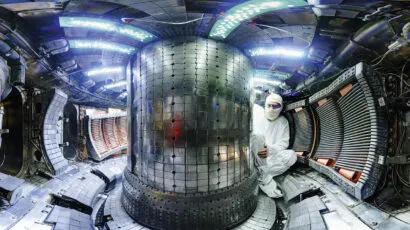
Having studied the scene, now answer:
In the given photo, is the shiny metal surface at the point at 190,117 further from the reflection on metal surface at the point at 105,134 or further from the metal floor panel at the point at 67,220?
the reflection on metal surface at the point at 105,134

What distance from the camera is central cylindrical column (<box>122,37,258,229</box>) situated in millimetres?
3576

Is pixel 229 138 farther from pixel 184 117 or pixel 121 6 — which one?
pixel 121 6

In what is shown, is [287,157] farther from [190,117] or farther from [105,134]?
[105,134]

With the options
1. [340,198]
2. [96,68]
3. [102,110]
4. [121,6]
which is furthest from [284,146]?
[102,110]

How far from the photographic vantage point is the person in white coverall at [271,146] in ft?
17.6

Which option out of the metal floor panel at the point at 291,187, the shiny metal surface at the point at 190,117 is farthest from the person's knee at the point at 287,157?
the shiny metal surface at the point at 190,117

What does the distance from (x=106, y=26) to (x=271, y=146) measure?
5.68 meters

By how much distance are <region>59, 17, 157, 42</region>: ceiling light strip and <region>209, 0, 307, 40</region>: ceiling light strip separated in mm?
1459

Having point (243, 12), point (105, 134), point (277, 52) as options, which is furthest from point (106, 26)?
point (105, 134)

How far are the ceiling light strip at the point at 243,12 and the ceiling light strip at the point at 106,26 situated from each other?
4.79 feet

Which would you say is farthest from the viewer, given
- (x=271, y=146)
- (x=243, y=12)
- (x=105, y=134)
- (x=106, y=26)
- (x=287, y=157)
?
(x=105, y=134)

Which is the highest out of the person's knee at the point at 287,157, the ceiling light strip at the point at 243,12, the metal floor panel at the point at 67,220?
the ceiling light strip at the point at 243,12

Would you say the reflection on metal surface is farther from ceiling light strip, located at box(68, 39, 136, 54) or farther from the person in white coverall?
the person in white coverall

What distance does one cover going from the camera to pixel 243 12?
9.30ft
